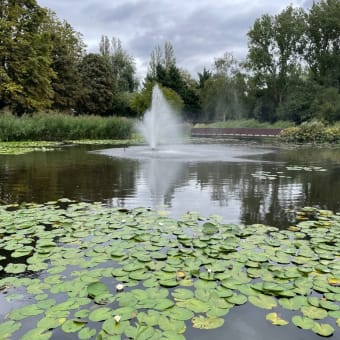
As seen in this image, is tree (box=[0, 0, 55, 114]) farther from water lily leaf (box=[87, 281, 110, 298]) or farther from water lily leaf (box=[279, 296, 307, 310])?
water lily leaf (box=[279, 296, 307, 310])

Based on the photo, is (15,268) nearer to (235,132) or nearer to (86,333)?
(86,333)

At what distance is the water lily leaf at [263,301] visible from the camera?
94.7 inches

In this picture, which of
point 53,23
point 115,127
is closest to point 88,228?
point 115,127

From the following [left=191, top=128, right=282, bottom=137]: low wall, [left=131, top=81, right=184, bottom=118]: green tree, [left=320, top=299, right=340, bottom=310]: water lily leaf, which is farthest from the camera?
[left=131, top=81, right=184, bottom=118]: green tree

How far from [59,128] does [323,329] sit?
20.7 m

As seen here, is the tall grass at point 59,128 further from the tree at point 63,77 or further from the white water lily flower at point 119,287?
the white water lily flower at point 119,287

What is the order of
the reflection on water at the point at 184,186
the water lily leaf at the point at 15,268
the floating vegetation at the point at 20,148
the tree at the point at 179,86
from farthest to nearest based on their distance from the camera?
the tree at the point at 179,86 < the floating vegetation at the point at 20,148 < the reflection on water at the point at 184,186 < the water lily leaf at the point at 15,268

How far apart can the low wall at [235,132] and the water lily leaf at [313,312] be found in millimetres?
29768

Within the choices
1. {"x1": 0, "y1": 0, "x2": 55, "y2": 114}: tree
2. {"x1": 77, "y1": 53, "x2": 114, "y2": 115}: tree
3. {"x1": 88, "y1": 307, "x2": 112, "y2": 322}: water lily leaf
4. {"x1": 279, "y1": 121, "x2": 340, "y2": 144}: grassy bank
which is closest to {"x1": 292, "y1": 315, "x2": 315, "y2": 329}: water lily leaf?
{"x1": 88, "y1": 307, "x2": 112, "y2": 322}: water lily leaf

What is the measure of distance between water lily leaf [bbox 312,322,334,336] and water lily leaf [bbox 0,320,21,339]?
183 cm

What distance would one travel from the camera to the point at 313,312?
7.59 ft

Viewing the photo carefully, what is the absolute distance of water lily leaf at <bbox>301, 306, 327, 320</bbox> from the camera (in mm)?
2266

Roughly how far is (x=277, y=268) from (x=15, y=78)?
27337 millimetres

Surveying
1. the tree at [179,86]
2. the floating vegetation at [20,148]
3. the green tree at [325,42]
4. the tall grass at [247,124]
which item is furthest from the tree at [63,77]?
the green tree at [325,42]
